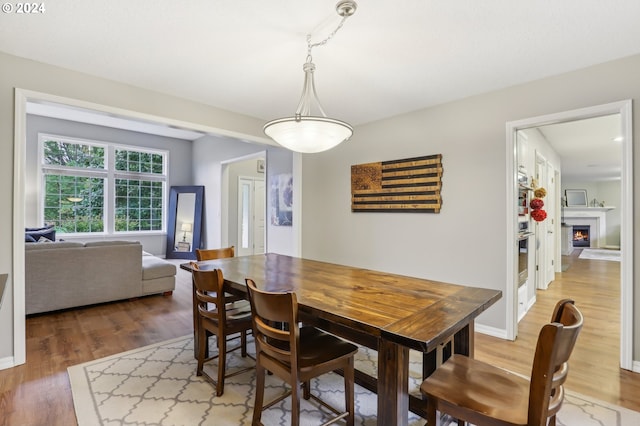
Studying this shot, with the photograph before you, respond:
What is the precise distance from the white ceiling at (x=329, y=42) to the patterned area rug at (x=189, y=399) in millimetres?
2373

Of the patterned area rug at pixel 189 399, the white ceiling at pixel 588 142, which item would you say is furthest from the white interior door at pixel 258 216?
the white ceiling at pixel 588 142

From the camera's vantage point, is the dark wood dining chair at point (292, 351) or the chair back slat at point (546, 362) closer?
the chair back slat at point (546, 362)

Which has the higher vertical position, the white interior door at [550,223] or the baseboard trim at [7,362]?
the white interior door at [550,223]

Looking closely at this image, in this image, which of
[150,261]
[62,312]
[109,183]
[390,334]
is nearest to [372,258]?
[390,334]

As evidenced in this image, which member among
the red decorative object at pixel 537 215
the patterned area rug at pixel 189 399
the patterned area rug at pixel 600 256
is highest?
the red decorative object at pixel 537 215

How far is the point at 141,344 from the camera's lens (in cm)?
277

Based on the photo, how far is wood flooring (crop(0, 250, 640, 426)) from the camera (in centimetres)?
195

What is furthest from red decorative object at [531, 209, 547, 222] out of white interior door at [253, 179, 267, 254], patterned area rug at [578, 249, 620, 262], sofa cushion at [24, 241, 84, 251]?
sofa cushion at [24, 241, 84, 251]

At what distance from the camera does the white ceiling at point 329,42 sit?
1822 millimetres

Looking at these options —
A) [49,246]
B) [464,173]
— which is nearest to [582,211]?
[464,173]

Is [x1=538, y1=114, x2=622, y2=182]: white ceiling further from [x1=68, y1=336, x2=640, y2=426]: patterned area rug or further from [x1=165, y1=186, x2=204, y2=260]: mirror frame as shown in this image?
[x1=165, y1=186, x2=204, y2=260]: mirror frame

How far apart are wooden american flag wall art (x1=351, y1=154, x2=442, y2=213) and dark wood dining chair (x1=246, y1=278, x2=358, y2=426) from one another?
2.22 m

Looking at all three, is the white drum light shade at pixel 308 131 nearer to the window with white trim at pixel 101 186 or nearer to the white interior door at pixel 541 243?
the white interior door at pixel 541 243

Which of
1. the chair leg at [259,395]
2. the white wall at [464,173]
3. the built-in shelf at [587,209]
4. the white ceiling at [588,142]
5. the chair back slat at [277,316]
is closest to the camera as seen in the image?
the chair back slat at [277,316]
